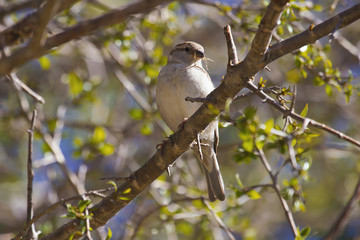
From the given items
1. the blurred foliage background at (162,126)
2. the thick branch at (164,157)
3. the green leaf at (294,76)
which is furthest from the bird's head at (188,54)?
the thick branch at (164,157)

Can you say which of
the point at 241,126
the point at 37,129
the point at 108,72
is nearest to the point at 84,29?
the point at 241,126

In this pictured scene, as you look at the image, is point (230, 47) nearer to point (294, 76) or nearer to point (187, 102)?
point (187, 102)

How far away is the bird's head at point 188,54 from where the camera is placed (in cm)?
490

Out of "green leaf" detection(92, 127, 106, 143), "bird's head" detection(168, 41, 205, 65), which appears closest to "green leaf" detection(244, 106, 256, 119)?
"bird's head" detection(168, 41, 205, 65)

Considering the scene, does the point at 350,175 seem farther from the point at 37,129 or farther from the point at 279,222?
the point at 37,129

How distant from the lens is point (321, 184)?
7.91 meters

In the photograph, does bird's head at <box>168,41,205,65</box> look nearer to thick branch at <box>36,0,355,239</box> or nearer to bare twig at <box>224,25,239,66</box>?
thick branch at <box>36,0,355,239</box>

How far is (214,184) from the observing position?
181 inches

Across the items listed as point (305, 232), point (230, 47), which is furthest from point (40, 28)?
point (305, 232)

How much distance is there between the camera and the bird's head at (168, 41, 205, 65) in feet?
16.1

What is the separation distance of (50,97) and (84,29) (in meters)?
5.42

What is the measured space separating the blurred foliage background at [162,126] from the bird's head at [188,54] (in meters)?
0.26

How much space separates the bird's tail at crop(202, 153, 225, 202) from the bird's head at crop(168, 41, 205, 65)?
1.05 meters

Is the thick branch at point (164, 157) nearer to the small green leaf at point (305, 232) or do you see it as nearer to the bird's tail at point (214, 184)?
the small green leaf at point (305, 232)
